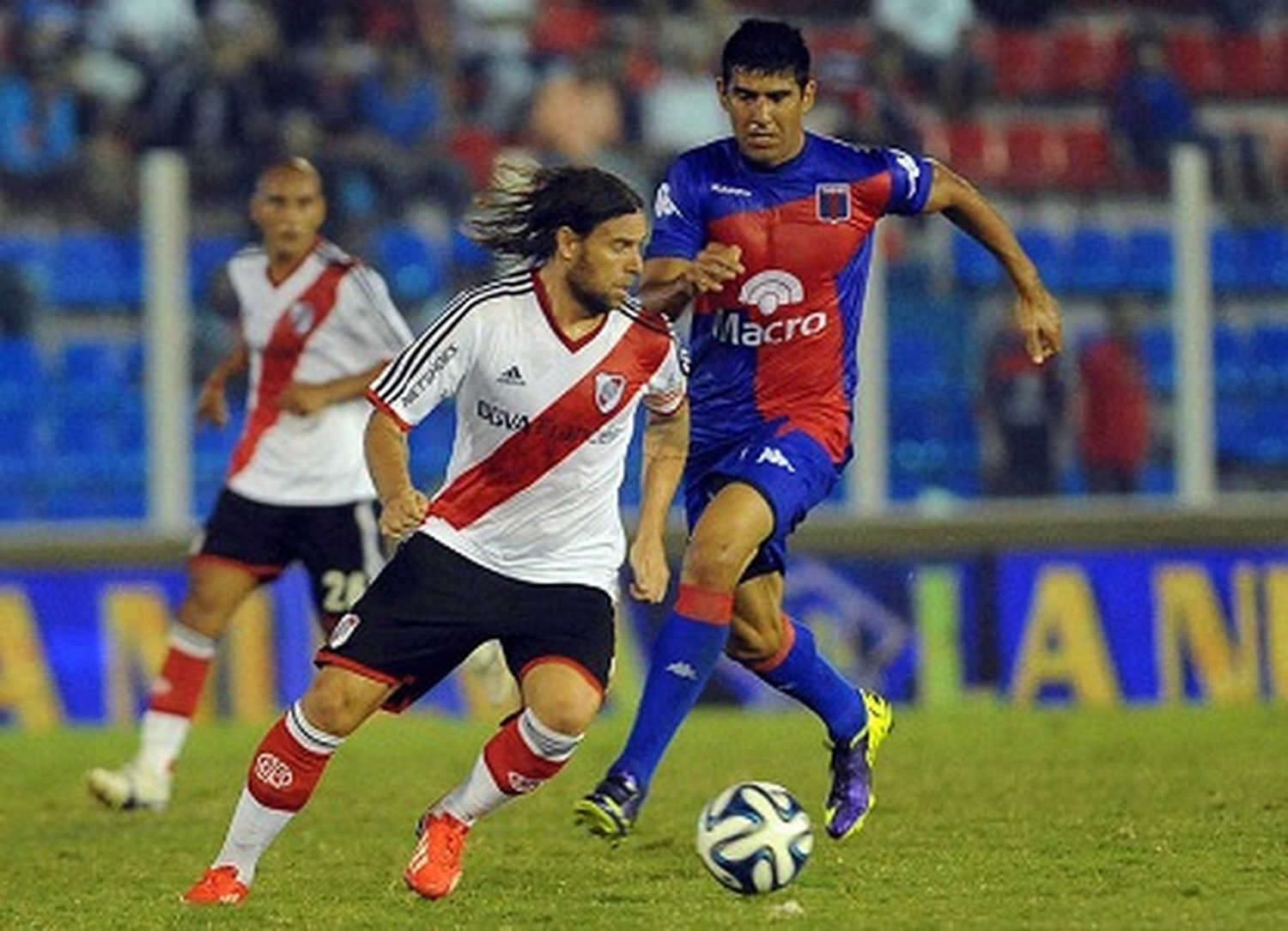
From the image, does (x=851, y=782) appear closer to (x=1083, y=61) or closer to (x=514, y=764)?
(x=514, y=764)

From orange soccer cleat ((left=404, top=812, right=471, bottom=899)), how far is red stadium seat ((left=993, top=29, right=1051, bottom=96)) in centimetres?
1218

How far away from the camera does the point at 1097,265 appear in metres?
15.9

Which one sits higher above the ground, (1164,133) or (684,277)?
(1164,133)

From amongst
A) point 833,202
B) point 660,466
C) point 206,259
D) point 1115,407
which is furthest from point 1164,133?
point 660,466

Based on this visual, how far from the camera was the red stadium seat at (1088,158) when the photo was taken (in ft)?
53.9

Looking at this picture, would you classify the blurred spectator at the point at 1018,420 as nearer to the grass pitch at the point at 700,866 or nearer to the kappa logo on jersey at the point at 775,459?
the grass pitch at the point at 700,866

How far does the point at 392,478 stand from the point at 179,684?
384cm

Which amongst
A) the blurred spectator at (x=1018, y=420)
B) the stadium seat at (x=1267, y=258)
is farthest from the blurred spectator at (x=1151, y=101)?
the blurred spectator at (x=1018, y=420)

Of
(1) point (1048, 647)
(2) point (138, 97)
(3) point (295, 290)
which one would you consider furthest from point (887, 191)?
(2) point (138, 97)

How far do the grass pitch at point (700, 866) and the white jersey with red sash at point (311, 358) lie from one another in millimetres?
1206

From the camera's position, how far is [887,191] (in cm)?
927

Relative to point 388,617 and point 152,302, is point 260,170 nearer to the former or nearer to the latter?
point 152,302

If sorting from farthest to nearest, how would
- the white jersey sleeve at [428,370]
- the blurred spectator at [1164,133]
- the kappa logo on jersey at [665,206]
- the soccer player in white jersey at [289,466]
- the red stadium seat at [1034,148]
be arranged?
the red stadium seat at [1034,148] → the blurred spectator at [1164,133] → the soccer player in white jersey at [289,466] → the kappa logo on jersey at [665,206] → the white jersey sleeve at [428,370]

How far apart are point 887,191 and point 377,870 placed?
2545 millimetres
